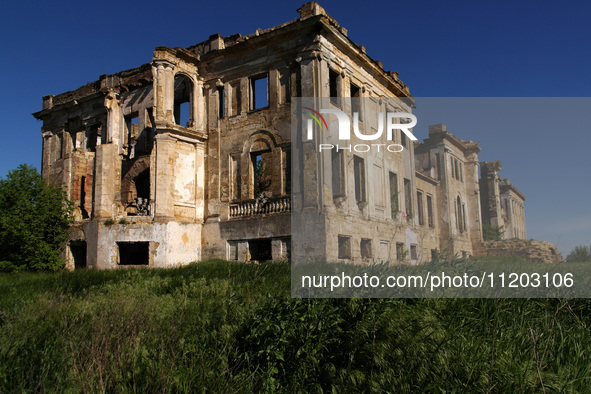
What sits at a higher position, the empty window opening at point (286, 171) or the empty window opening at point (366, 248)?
the empty window opening at point (286, 171)

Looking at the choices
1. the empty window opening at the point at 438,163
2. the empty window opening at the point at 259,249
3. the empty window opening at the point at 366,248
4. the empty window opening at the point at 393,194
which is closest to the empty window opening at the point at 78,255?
the empty window opening at the point at 259,249

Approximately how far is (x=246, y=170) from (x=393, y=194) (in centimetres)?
665

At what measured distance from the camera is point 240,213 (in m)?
16.2

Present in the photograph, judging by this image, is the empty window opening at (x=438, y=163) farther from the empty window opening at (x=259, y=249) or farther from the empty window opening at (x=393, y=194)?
the empty window opening at (x=259, y=249)

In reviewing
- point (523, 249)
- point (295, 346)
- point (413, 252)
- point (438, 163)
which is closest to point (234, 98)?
point (413, 252)

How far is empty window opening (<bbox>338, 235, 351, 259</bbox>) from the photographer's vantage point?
1505 cm

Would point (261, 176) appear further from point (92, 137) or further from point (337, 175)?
point (92, 137)

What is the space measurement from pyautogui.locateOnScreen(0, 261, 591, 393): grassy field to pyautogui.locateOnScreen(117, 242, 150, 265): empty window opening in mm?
10528

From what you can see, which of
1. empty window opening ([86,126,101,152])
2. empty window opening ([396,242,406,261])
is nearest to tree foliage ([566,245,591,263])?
empty window opening ([396,242,406,261])

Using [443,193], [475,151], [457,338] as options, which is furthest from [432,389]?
[475,151]

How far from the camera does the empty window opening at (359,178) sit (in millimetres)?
16781

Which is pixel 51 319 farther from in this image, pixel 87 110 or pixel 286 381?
pixel 87 110

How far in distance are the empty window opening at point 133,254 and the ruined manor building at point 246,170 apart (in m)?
0.06

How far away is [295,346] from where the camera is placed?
6344 millimetres
